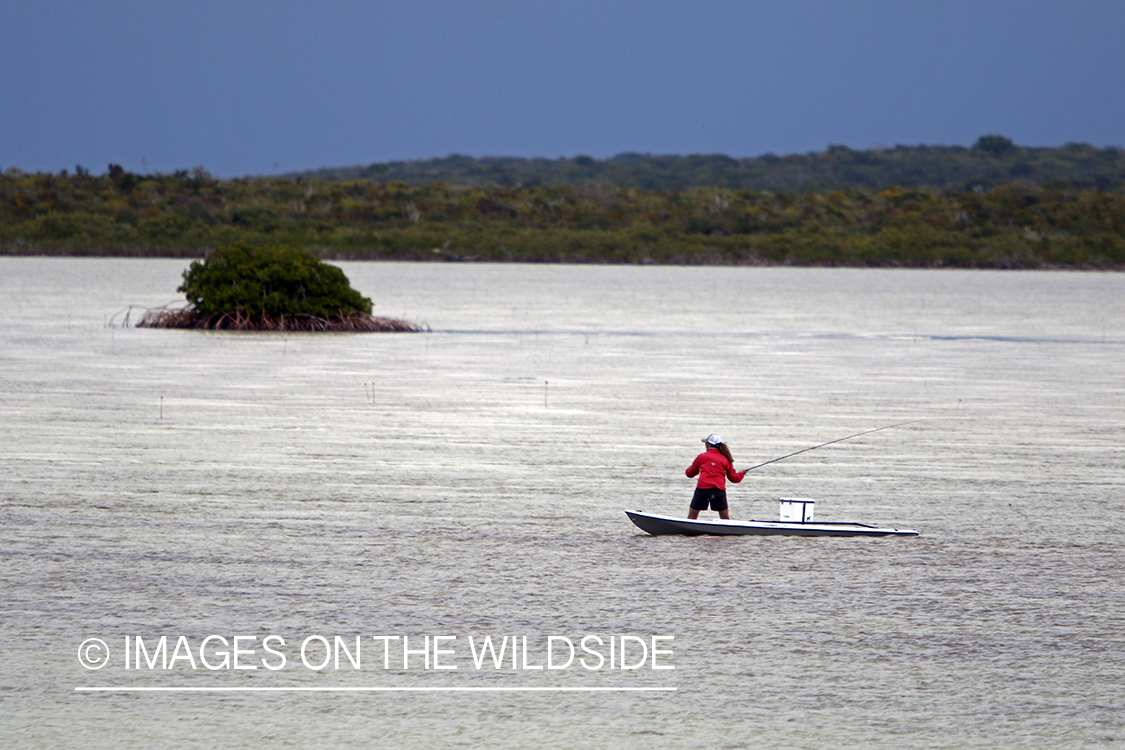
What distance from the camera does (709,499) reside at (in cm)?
1080

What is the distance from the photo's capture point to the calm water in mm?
6777

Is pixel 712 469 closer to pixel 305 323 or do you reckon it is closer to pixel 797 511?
pixel 797 511

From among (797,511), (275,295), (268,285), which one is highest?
(268,285)

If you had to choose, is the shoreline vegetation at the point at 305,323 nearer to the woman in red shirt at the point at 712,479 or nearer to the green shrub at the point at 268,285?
the green shrub at the point at 268,285

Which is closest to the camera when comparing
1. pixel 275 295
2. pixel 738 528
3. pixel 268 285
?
pixel 738 528

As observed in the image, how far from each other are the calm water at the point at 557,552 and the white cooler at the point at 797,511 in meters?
0.23

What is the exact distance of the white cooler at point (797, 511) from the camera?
10.7 meters

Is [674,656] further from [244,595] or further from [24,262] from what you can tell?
[24,262]

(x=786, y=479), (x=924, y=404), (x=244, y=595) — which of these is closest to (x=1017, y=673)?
(x=244, y=595)

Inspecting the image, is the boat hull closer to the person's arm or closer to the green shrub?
the person's arm

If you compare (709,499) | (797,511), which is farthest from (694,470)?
(797,511)

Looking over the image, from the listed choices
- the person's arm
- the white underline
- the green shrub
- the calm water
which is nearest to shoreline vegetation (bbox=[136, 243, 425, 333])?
the green shrub

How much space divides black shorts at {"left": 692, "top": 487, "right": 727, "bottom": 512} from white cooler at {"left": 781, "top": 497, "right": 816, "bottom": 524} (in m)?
0.44

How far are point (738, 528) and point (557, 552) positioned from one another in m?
1.39
